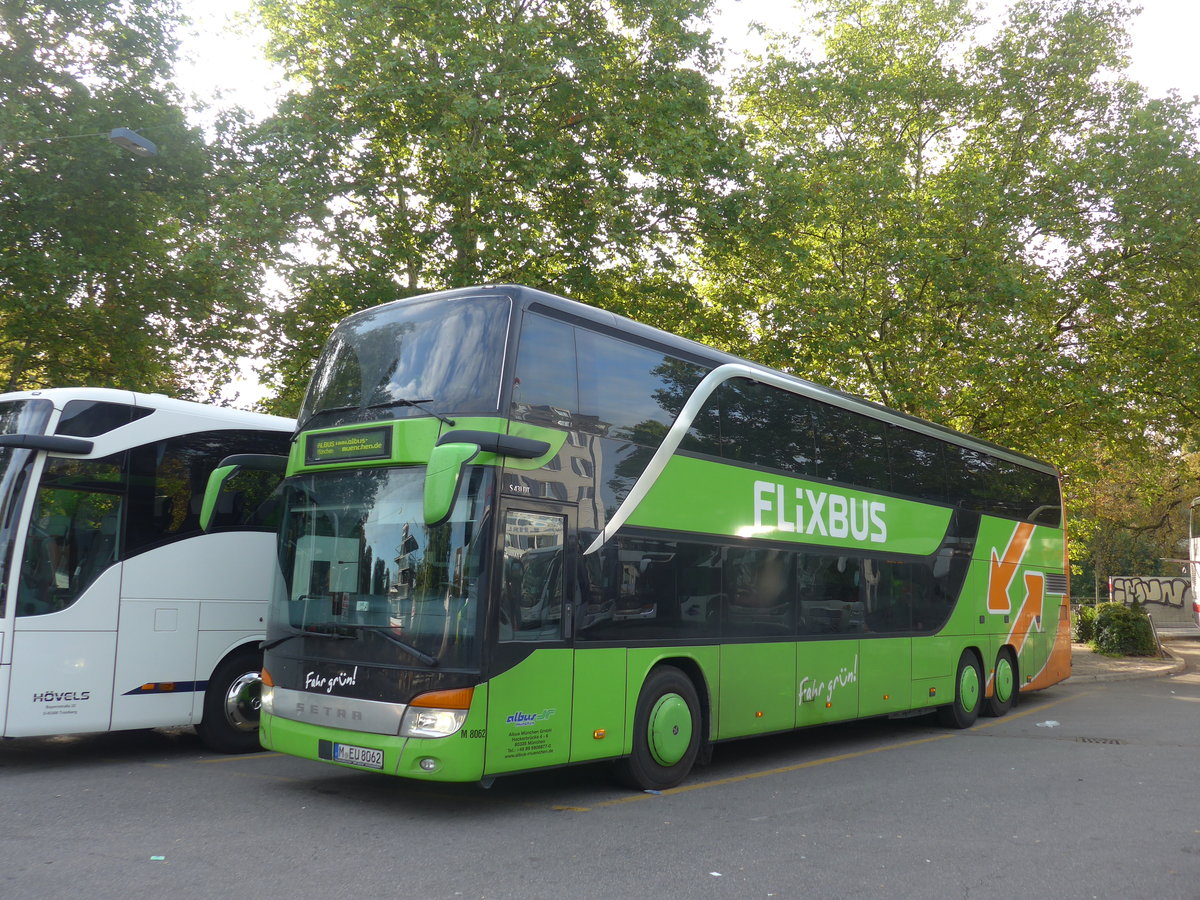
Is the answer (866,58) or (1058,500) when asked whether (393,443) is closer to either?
(1058,500)

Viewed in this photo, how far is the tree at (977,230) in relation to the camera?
21.5m

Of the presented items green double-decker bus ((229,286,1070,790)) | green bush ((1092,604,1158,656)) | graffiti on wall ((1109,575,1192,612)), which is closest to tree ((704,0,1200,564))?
green bush ((1092,604,1158,656))

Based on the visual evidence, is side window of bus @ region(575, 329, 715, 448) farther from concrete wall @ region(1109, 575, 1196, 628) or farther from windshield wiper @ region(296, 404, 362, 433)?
concrete wall @ region(1109, 575, 1196, 628)

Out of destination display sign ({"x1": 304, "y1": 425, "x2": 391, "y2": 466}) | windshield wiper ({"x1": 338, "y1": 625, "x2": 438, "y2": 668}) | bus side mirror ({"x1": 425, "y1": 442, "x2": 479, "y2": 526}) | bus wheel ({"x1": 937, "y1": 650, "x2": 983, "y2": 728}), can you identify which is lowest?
bus wheel ({"x1": 937, "y1": 650, "x2": 983, "y2": 728})

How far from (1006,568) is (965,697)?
2.52 m

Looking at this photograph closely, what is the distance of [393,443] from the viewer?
25.7 feet

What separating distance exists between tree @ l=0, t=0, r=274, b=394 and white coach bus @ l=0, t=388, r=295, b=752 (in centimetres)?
679

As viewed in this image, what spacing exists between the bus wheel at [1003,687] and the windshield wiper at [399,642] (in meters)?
11.1

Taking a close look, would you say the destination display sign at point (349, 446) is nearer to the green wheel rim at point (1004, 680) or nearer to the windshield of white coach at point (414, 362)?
the windshield of white coach at point (414, 362)

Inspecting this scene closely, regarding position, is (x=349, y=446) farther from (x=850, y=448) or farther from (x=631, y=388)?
(x=850, y=448)

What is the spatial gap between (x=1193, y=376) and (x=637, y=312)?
12610mm

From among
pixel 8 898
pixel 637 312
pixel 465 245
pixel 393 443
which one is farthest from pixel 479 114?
pixel 8 898

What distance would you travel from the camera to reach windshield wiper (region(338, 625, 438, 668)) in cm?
731

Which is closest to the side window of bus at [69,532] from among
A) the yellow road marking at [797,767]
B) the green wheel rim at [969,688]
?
the yellow road marking at [797,767]
